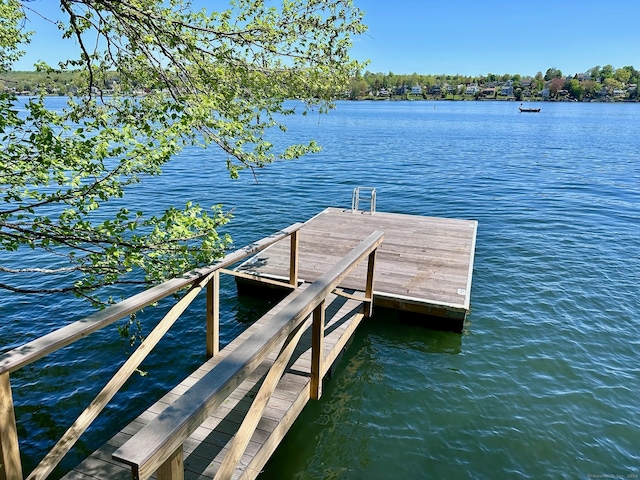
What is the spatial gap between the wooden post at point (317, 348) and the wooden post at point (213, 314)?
1241mm

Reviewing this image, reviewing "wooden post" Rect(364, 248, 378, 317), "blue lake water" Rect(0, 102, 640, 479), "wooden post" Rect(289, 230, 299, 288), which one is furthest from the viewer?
"wooden post" Rect(289, 230, 299, 288)

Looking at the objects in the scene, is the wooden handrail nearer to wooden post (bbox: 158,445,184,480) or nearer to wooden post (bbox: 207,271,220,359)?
wooden post (bbox: 207,271,220,359)

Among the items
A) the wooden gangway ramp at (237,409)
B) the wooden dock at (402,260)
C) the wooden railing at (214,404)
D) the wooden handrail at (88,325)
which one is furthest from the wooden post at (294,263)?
the wooden railing at (214,404)

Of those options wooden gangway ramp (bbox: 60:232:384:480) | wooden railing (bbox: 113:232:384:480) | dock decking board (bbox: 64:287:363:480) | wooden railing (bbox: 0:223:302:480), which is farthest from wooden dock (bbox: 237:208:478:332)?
wooden railing (bbox: 113:232:384:480)

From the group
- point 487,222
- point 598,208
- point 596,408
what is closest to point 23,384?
point 596,408

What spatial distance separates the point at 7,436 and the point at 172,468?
1.50 meters

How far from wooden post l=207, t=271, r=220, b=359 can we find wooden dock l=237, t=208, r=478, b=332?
156 centimetres

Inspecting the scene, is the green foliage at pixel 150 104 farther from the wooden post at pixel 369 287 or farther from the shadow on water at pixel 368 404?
the shadow on water at pixel 368 404

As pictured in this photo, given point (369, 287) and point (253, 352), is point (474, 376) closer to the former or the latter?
point (369, 287)

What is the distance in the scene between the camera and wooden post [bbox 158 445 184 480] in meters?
2.19

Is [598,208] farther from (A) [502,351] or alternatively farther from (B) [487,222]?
(A) [502,351]

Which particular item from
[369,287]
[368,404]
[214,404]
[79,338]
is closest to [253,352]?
[214,404]

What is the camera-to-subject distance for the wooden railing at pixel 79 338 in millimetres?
2875

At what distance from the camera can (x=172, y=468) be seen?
7.27ft
